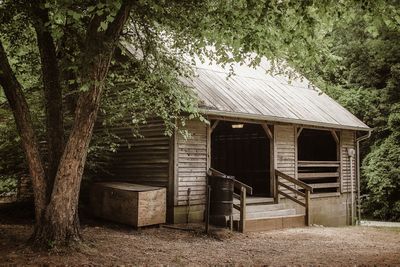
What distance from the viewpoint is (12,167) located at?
1156 centimetres

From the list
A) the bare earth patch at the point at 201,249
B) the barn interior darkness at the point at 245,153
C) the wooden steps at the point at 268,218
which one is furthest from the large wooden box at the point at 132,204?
the barn interior darkness at the point at 245,153

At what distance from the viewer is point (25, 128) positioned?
805 cm

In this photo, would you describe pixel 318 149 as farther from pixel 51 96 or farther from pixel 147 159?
pixel 51 96

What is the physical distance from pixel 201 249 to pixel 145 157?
4128 millimetres

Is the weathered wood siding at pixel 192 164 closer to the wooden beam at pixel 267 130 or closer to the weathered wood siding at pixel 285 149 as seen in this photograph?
the wooden beam at pixel 267 130

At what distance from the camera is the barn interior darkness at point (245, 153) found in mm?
16906

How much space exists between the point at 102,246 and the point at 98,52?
3586mm

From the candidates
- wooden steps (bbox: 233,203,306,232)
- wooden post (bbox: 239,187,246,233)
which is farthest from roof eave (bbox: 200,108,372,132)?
wooden steps (bbox: 233,203,306,232)

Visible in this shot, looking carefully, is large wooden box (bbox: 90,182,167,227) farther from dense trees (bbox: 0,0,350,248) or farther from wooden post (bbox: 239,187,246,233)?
dense trees (bbox: 0,0,350,248)

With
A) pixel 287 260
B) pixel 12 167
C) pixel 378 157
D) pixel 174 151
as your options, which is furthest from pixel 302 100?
pixel 12 167

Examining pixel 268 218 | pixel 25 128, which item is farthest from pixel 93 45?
pixel 268 218

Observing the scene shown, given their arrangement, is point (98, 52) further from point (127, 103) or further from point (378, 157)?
point (378, 157)

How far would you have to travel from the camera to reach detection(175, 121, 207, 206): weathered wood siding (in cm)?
1181

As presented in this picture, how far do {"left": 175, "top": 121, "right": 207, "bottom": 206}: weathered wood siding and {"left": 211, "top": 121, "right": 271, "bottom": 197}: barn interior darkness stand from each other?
4.26m
